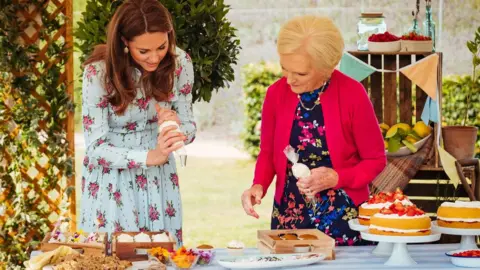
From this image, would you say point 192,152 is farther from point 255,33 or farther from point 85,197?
point 85,197

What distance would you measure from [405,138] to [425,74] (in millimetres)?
391

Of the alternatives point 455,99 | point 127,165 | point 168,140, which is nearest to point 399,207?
point 168,140

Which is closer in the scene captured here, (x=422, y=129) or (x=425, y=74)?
(x=425, y=74)

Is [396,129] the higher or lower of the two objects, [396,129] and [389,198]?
the higher

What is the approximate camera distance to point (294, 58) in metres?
3.24

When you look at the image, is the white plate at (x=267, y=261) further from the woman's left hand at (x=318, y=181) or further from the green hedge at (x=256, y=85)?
the green hedge at (x=256, y=85)

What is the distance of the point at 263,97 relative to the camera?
1024cm

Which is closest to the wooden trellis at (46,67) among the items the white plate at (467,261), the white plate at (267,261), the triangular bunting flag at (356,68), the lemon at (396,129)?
the triangular bunting flag at (356,68)

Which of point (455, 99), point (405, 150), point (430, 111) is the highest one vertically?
point (455, 99)

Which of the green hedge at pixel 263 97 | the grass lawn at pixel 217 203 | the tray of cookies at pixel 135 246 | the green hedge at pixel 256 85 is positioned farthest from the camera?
the green hedge at pixel 256 85

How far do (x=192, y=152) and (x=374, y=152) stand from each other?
318 inches

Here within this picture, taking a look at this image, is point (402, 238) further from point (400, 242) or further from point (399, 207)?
point (399, 207)

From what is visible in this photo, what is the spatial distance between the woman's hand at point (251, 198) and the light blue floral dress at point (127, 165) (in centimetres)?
32

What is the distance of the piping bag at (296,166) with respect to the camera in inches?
126
